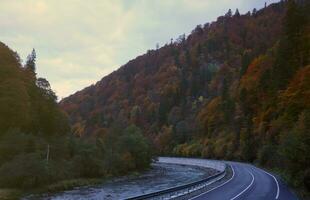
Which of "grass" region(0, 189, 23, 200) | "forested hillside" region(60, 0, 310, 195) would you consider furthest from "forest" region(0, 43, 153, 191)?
"forested hillside" region(60, 0, 310, 195)

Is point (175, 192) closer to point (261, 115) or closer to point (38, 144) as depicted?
point (38, 144)

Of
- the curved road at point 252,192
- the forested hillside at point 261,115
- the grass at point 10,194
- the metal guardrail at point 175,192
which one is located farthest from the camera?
the forested hillside at point 261,115

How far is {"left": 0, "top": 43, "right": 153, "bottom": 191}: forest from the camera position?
5388cm

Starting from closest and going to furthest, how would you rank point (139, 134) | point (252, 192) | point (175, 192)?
1. point (175, 192)
2. point (252, 192)
3. point (139, 134)

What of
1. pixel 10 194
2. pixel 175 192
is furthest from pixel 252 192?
pixel 10 194

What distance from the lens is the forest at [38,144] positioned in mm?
53875

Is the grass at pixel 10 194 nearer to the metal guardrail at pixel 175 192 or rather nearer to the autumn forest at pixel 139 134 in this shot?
the autumn forest at pixel 139 134

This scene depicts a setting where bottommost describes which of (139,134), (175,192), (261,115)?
(175,192)

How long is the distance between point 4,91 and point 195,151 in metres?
73.3

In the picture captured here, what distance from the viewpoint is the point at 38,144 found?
63.0 metres

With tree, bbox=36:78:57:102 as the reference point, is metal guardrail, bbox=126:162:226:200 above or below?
below

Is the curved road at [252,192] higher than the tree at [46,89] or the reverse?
the reverse

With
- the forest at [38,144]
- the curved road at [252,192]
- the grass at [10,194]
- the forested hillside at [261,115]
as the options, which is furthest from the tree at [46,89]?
the curved road at [252,192]

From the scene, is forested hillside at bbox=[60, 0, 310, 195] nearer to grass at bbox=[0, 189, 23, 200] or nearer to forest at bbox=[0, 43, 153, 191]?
forest at bbox=[0, 43, 153, 191]
